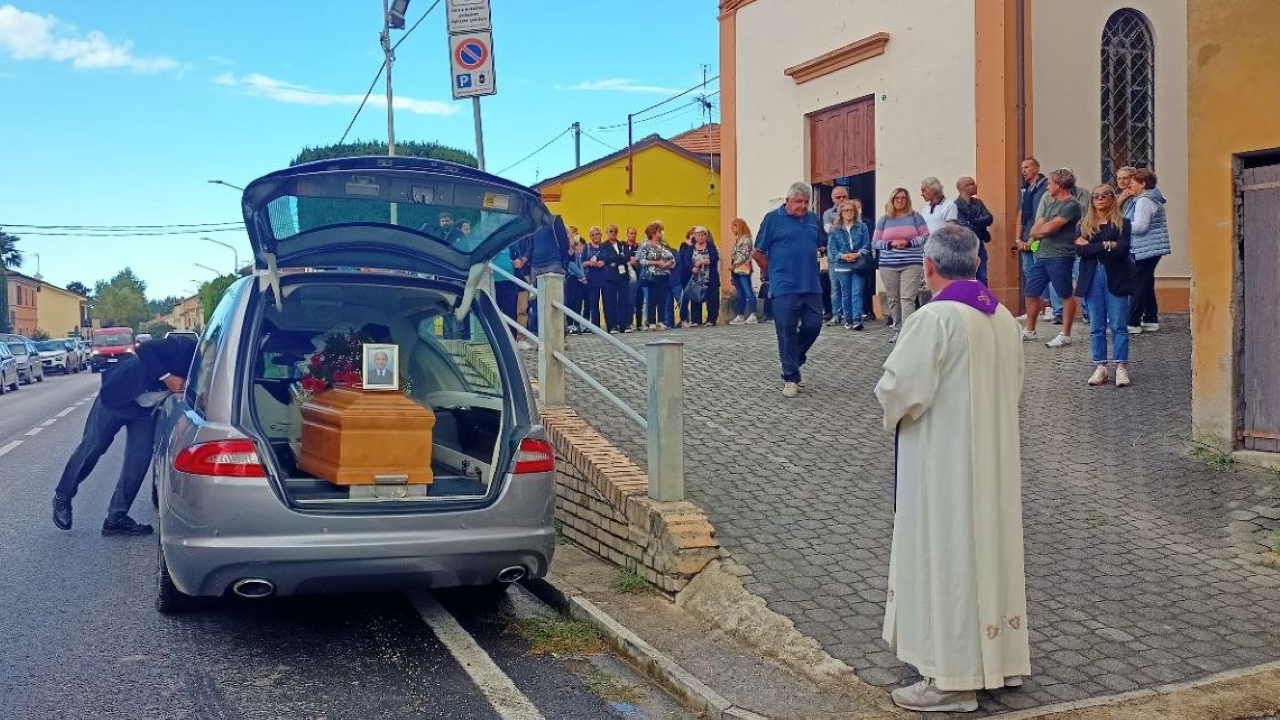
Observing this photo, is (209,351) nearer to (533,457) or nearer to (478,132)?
(533,457)

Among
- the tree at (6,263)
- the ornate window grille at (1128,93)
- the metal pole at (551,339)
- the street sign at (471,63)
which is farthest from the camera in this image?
the tree at (6,263)

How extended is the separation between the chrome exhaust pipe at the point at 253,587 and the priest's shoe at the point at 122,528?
135 inches

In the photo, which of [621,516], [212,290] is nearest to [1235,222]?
[621,516]

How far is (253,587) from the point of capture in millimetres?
4621

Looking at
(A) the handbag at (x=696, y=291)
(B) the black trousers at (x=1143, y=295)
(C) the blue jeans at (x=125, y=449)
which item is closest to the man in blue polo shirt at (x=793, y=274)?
(B) the black trousers at (x=1143, y=295)

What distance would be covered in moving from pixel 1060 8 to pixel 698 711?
1181 centimetres

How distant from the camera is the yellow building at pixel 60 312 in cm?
8688

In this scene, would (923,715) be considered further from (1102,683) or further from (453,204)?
(453,204)

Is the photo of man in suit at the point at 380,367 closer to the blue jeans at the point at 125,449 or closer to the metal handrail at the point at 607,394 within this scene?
the metal handrail at the point at 607,394

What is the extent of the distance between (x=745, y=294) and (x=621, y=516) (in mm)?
10167

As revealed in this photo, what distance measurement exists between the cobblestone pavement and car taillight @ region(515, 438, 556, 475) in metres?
1.09

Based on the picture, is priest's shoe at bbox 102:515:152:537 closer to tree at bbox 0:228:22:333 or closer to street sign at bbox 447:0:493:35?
street sign at bbox 447:0:493:35

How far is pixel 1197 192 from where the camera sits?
23.4 ft

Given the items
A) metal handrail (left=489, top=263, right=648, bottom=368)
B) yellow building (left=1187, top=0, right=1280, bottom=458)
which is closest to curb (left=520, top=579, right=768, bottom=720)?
metal handrail (left=489, top=263, right=648, bottom=368)
